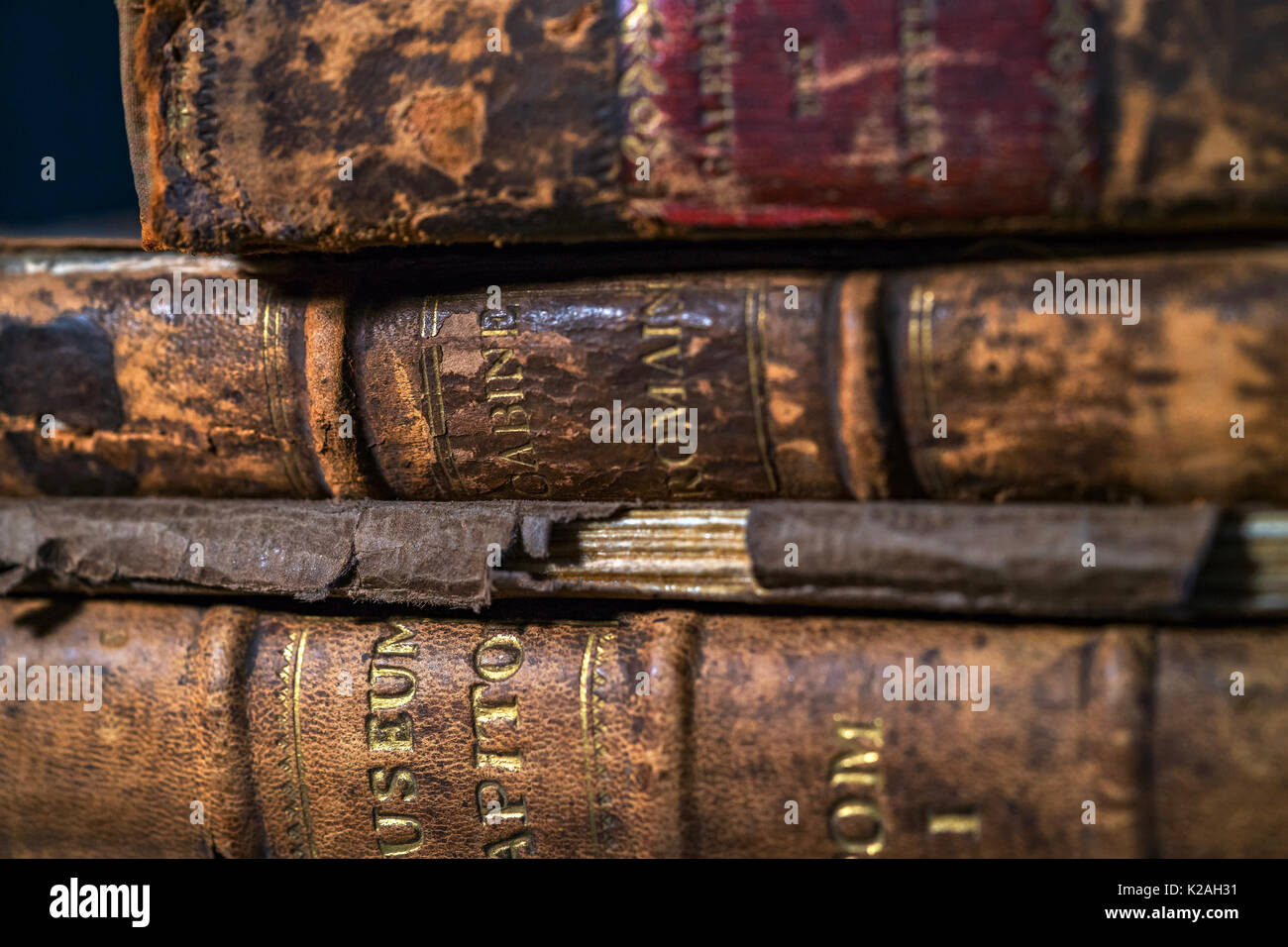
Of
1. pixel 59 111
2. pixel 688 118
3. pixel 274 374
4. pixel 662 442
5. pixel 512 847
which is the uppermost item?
pixel 59 111

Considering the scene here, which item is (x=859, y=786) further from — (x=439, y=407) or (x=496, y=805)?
(x=439, y=407)

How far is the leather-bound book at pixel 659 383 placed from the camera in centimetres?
97

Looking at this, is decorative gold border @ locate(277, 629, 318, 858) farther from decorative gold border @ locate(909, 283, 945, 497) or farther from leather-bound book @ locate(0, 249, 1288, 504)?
decorative gold border @ locate(909, 283, 945, 497)

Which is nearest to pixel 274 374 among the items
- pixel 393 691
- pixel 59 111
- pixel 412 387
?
pixel 412 387

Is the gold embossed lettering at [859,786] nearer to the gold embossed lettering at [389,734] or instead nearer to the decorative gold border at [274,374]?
the gold embossed lettering at [389,734]

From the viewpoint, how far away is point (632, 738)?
111cm

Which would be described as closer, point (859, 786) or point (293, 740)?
point (859, 786)

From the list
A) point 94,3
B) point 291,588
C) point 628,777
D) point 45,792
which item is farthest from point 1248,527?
point 94,3

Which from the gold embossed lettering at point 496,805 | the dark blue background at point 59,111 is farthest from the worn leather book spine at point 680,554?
the dark blue background at point 59,111

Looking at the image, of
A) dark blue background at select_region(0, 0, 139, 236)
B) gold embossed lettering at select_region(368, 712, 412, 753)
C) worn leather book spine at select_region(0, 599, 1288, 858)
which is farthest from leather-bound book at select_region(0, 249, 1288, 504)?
dark blue background at select_region(0, 0, 139, 236)

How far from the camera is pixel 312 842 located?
1.24m

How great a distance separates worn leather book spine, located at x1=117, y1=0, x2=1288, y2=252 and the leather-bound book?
82mm

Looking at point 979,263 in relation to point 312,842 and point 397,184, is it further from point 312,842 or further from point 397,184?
point 312,842

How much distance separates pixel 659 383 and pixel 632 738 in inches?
15.5
